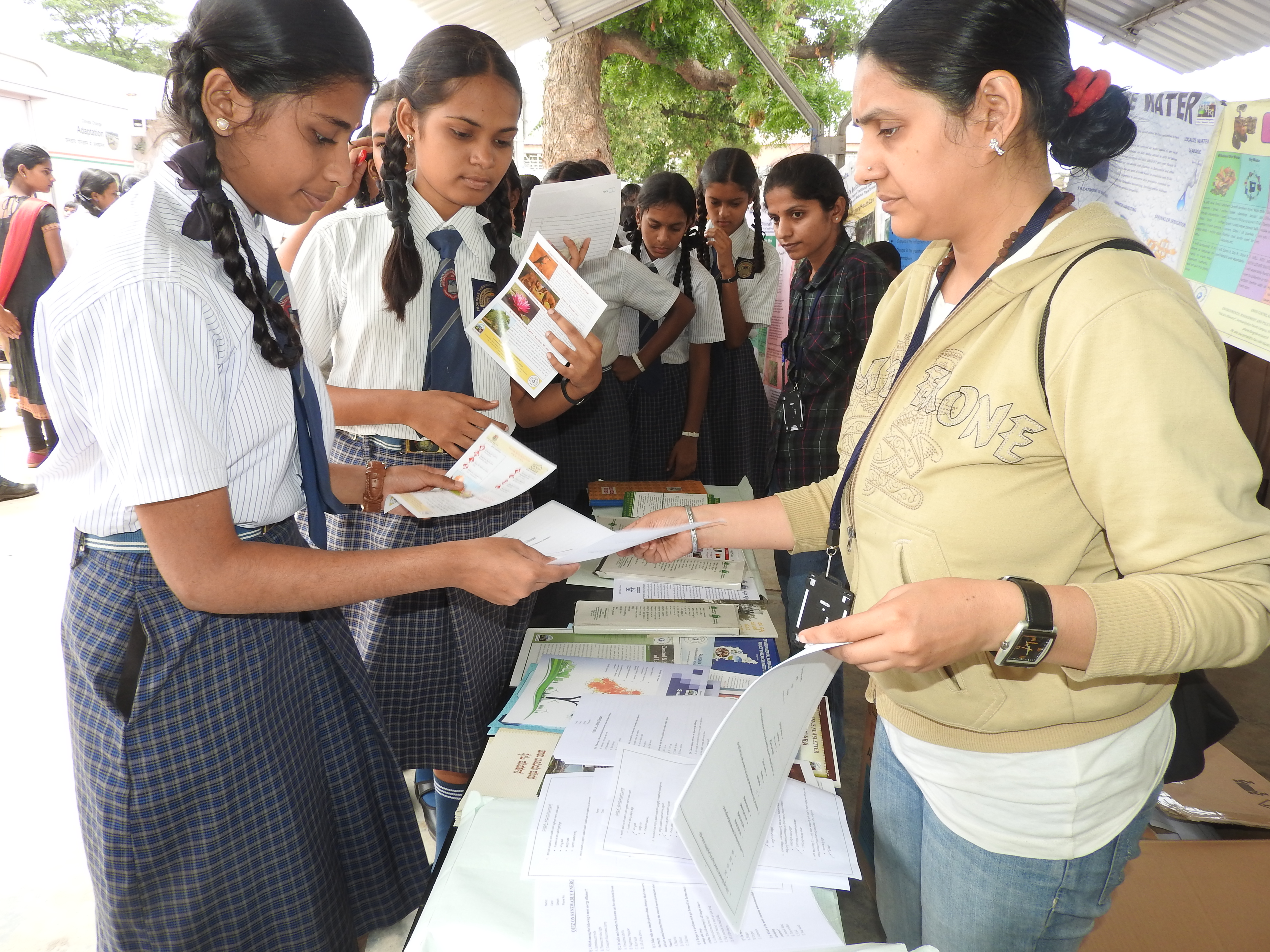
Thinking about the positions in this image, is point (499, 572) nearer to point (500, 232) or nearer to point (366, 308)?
point (366, 308)

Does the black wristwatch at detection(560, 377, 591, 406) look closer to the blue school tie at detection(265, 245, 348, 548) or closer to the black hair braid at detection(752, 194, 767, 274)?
the blue school tie at detection(265, 245, 348, 548)

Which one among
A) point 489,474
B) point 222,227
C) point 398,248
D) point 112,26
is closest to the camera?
point 222,227

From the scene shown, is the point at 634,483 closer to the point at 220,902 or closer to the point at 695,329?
the point at 695,329

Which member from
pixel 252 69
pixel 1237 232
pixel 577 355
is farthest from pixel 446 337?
pixel 1237 232

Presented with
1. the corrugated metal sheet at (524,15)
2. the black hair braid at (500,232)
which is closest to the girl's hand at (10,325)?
the corrugated metal sheet at (524,15)

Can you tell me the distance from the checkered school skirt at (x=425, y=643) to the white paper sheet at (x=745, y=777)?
0.81 metres

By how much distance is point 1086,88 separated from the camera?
902 mm

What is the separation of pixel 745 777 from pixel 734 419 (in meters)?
2.86

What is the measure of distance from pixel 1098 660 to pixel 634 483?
1.69 metres

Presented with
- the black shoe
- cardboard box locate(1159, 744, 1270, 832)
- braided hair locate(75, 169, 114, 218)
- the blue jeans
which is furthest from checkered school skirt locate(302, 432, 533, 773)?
braided hair locate(75, 169, 114, 218)

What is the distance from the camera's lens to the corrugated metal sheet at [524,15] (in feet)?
12.1

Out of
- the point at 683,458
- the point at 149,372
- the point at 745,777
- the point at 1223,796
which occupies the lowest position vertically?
the point at 1223,796

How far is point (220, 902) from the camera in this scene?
3.54 ft

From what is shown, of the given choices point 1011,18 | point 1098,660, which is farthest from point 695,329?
point 1098,660
